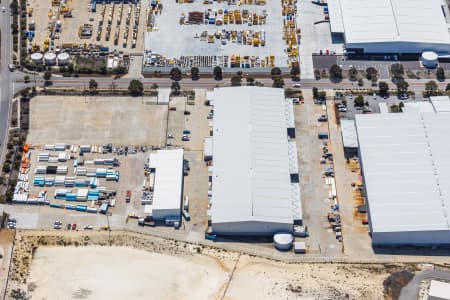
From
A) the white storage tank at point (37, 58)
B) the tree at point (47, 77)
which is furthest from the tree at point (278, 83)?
the white storage tank at point (37, 58)

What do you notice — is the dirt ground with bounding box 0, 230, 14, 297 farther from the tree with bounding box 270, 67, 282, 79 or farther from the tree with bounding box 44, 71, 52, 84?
the tree with bounding box 270, 67, 282, 79

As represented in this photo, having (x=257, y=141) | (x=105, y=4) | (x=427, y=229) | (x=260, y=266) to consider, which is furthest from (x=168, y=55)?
(x=427, y=229)

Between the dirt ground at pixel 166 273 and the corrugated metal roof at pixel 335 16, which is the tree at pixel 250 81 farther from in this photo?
the dirt ground at pixel 166 273

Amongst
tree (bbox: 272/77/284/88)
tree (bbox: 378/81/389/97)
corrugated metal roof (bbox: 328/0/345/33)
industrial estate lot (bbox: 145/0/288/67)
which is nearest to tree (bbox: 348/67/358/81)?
tree (bbox: 378/81/389/97)

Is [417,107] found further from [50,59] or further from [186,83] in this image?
[50,59]

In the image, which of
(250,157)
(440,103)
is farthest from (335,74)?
(250,157)

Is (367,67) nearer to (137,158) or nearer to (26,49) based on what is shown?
(137,158)
